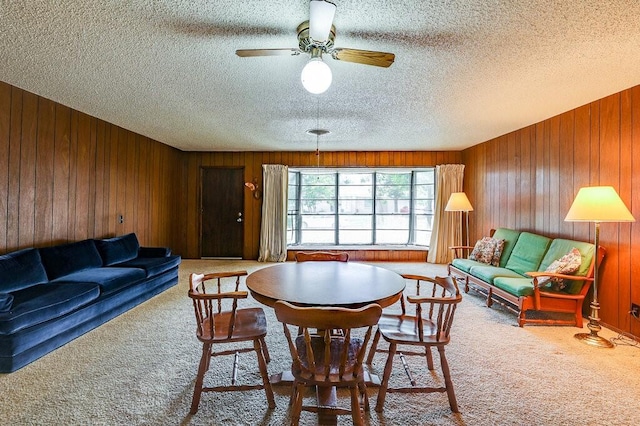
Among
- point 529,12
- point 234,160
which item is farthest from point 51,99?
point 529,12

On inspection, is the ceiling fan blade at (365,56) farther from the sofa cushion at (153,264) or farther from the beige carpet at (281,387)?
the sofa cushion at (153,264)

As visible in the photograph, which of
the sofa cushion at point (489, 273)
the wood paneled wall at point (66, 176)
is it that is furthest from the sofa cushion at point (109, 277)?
the sofa cushion at point (489, 273)

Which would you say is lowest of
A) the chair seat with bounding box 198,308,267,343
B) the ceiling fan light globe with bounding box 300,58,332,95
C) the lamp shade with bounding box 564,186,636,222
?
the chair seat with bounding box 198,308,267,343

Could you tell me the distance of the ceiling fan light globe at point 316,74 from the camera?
72.3 inches

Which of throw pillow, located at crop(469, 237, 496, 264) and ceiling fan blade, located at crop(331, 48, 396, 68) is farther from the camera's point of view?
throw pillow, located at crop(469, 237, 496, 264)

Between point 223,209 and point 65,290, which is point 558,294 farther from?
point 223,209

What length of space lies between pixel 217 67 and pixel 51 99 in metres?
2.34

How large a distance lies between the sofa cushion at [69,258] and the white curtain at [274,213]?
2959mm

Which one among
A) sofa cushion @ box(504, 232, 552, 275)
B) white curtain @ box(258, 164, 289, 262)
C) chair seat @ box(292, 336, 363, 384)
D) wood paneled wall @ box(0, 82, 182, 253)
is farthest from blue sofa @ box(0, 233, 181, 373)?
sofa cushion @ box(504, 232, 552, 275)

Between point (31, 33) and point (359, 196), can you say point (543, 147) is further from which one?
point (31, 33)

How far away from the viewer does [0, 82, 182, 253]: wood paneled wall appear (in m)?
3.02

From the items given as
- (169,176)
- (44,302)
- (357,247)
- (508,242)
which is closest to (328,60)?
(44,302)

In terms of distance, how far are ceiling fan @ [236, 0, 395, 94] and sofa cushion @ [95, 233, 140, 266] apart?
3301 millimetres

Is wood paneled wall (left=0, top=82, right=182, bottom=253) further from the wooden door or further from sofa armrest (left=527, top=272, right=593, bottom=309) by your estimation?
sofa armrest (left=527, top=272, right=593, bottom=309)
